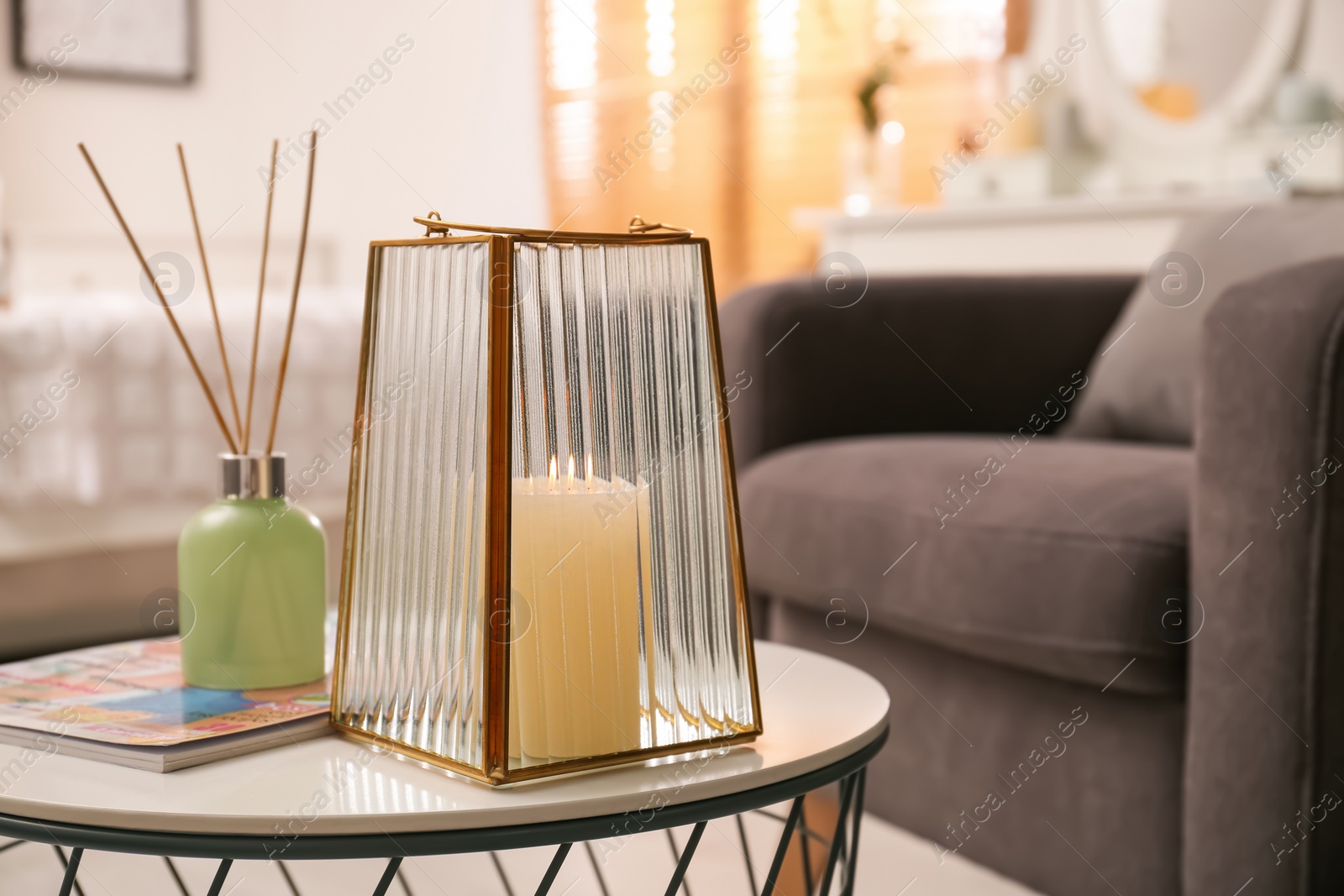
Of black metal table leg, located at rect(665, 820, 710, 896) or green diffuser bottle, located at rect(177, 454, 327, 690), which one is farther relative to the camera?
green diffuser bottle, located at rect(177, 454, 327, 690)

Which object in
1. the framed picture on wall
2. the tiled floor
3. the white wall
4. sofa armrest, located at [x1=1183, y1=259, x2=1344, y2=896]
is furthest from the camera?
the white wall

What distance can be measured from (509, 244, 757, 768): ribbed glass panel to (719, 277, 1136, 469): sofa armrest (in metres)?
0.93

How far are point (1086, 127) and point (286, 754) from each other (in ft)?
8.48

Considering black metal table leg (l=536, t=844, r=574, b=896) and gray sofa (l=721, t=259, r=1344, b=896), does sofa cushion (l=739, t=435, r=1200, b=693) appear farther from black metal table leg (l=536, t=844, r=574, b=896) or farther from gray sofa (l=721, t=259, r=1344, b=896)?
black metal table leg (l=536, t=844, r=574, b=896)

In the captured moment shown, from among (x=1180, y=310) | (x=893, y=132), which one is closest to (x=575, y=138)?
(x=893, y=132)

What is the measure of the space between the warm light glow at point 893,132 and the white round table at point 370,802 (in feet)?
8.97

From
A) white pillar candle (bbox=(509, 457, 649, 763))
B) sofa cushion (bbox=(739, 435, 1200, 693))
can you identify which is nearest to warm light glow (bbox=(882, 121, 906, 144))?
sofa cushion (bbox=(739, 435, 1200, 693))

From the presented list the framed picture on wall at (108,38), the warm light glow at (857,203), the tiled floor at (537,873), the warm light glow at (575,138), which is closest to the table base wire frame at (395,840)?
the tiled floor at (537,873)

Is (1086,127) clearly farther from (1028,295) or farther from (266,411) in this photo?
(266,411)

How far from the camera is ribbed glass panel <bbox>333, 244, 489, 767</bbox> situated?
58 centimetres

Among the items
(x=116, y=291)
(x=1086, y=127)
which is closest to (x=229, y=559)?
(x=1086, y=127)

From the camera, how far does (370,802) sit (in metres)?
0.53

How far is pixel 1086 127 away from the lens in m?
2.79

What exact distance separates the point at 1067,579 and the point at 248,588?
2.31 feet
